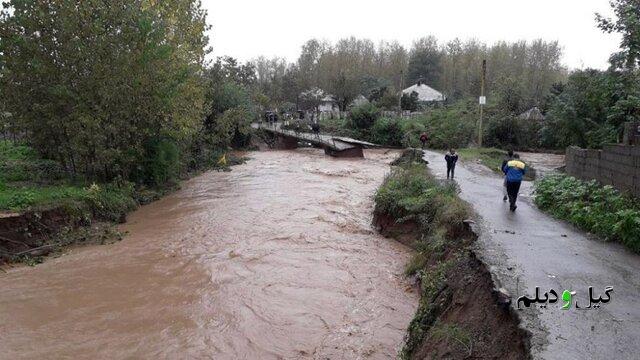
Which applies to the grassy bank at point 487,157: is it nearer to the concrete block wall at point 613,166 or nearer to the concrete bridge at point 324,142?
the concrete block wall at point 613,166

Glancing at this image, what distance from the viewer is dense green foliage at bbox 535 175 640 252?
29.1 ft

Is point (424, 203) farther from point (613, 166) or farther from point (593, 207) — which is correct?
point (613, 166)

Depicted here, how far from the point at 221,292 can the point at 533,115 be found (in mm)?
34423

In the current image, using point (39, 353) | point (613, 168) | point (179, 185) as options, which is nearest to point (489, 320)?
point (39, 353)

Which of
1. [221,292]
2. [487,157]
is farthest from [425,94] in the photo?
[221,292]

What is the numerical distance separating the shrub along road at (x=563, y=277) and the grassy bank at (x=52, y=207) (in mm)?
10405

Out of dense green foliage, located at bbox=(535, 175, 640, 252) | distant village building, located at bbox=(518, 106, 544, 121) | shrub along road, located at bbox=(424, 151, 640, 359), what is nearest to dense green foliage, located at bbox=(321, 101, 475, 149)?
distant village building, located at bbox=(518, 106, 544, 121)

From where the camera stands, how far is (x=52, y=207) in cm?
1304

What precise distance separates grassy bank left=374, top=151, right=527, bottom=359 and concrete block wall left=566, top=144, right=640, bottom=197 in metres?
3.51

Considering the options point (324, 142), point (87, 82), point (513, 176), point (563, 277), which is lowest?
point (563, 277)

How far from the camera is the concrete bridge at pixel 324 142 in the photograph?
3441 centimetres

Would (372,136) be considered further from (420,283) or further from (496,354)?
(496,354)

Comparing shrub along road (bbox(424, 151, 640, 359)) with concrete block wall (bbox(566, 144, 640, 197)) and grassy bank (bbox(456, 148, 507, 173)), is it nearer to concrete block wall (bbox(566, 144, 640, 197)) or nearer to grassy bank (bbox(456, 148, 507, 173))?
concrete block wall (bbox(566, 144, 640, 197))

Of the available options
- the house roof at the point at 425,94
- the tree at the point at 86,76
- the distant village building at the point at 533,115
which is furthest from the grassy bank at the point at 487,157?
the house roof at the point at 425,94
